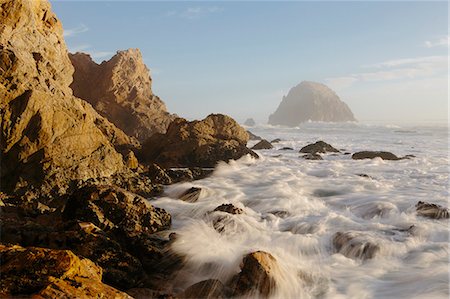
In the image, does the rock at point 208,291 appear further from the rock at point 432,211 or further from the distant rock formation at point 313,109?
the distant rock formation at point 313,109

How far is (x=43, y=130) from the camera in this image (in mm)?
9367

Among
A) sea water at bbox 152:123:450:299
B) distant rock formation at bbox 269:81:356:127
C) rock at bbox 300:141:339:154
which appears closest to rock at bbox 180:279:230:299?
sea water at bbox 152:123:450:299

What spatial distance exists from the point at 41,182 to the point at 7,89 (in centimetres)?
287

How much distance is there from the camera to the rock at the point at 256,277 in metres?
4.76

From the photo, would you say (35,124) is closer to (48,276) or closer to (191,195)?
(191,195)

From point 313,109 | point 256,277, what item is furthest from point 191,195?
point 313,109

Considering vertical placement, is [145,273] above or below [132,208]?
below

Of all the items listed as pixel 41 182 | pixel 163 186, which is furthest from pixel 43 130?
pixel 163 186

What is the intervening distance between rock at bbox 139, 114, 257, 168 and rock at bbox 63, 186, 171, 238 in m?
7.11

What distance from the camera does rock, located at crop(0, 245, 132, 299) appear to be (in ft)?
11.5

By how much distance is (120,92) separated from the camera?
1012 inches

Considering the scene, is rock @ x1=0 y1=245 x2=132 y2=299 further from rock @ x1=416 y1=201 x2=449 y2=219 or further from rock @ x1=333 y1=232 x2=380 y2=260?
rock @ x1=416 y1=201 x2=449 y2=219

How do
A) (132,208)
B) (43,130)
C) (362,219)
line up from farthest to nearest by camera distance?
(43,130)
(362,219)
(132,208)

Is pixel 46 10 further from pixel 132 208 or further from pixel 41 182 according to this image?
pixel 132 208
